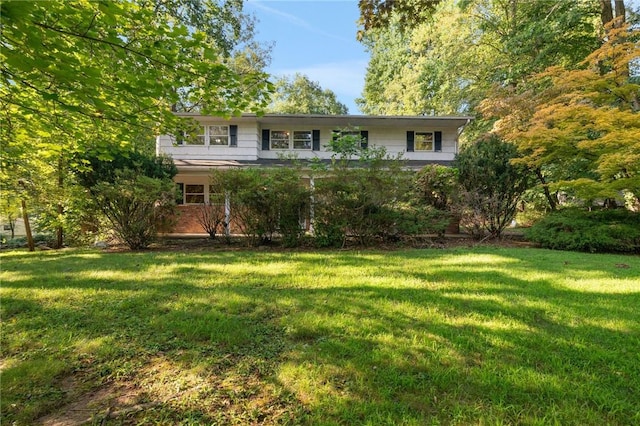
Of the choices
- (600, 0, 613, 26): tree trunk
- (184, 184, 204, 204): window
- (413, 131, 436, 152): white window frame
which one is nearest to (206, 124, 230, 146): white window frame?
(184, 184, 204, 204): window

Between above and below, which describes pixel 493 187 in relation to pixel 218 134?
below

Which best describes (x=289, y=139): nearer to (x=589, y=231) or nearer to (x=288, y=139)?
(x=288, y=139)

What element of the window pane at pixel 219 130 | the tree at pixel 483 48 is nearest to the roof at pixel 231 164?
the window pane at pixel 219 130

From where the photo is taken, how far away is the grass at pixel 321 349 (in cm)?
197

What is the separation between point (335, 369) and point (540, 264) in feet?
17.9

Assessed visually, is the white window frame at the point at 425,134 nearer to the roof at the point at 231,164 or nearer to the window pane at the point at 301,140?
the roof at the point at 231,164

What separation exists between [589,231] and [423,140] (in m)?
8.58

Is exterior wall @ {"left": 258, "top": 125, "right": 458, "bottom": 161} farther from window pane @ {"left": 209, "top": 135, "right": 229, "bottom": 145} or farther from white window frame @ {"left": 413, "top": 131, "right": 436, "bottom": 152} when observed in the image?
window pane @ {"left": 209, "top": 135, "right": 229, "bottom": 145}

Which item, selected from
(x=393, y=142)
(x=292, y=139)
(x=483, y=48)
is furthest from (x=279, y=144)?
(x=483, y=48)

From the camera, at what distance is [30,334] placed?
9.90ft

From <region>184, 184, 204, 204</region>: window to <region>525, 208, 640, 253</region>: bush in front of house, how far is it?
1324 cm

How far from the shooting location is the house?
576 inches

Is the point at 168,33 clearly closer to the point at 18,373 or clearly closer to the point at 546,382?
the point at 18,373

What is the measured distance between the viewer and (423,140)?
15461 millimetres
